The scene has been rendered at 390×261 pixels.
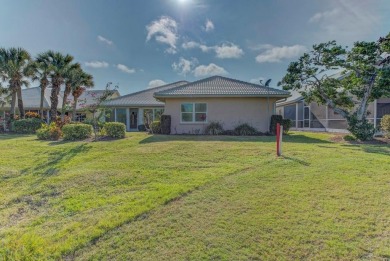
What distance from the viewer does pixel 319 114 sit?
21953mm

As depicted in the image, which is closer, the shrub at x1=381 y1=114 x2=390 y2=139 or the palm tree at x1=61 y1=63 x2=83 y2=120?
the shrub at x1=381 y1=114 x2=390 y2=139

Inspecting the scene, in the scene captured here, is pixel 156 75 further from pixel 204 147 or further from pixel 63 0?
pixel 204 147

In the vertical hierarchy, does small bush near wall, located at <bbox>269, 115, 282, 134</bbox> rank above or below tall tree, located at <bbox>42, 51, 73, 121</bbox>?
below


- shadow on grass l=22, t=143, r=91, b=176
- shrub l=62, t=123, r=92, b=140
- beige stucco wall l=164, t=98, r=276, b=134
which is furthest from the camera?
beige stucco wall l=164, t=98, r=276, b=134

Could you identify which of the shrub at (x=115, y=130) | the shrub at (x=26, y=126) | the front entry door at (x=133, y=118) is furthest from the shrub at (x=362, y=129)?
the shrub at (x=26, y=126)

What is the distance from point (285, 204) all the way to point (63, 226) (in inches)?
158

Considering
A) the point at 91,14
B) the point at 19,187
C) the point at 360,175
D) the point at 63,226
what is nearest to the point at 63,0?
the point at 91,14

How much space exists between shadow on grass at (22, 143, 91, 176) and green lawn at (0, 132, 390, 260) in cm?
10

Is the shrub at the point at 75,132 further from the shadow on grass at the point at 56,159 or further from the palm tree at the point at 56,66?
the palm tree at the point at 56,66

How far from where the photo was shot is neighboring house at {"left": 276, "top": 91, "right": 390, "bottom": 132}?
637 inches

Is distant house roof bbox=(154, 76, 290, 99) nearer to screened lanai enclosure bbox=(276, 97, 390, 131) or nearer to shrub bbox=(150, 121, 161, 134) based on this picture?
shrub bbox=(150, 121, 161, 134)

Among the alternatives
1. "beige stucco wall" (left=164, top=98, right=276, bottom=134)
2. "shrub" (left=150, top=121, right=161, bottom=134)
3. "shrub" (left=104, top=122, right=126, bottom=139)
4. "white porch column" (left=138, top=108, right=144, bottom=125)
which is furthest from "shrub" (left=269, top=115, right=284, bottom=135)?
"white porch column" (left=138, top=108, right=144, bottom=125)

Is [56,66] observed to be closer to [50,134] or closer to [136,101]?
[136,101]

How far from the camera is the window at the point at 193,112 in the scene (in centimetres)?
1652
